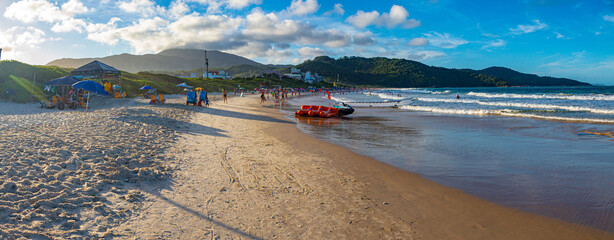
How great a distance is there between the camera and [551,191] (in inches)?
207

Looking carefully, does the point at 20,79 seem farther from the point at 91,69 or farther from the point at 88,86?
the point at 88,86

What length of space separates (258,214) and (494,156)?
23.5 feet

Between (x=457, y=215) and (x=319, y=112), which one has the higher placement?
(x=319, y=112)

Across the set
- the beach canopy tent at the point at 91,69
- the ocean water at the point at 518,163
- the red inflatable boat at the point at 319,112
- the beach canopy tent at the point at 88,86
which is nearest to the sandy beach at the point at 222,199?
the ocean water at the point at 518,163

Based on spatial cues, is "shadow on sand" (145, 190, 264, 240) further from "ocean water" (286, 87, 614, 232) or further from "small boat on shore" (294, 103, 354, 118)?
"small boat on shore" (294, 103, 354, 118)

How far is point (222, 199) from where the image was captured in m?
4.80

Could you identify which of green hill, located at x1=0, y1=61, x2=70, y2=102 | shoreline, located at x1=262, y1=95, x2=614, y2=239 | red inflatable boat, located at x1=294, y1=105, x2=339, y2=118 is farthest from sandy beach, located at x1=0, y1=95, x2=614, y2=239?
green hill, located at x1=0, y1=61, x2=70, y2=102

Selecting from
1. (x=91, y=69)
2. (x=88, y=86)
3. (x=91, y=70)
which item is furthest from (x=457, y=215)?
(x=91, y=70)

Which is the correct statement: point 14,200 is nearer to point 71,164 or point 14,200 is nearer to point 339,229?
point 71,164

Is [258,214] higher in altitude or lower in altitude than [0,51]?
lower

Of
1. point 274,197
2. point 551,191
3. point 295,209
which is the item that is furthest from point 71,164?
point 551,191

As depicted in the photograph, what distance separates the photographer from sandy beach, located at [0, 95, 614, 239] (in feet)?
12.2

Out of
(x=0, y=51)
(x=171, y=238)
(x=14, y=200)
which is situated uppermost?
(x=0, y=51)

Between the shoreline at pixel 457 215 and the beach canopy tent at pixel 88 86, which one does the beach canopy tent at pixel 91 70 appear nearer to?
the beach canopy tent at pixel 88 86
